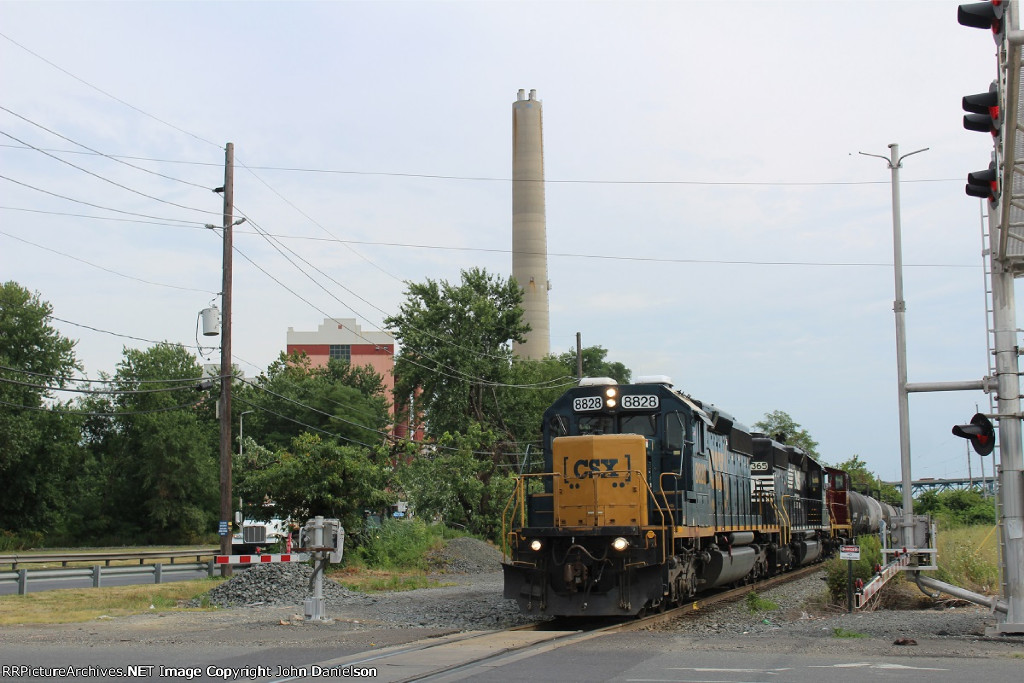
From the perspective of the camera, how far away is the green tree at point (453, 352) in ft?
162

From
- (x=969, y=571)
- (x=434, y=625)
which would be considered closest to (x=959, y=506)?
(x=969, y=571)

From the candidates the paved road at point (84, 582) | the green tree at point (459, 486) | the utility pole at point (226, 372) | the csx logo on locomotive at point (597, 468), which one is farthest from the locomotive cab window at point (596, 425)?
the green tree at point (459, 486)

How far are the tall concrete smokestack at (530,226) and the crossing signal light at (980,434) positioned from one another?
187ft

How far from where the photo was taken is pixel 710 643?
487 inches

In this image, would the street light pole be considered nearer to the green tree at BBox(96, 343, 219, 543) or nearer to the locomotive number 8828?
the locomotive number 8828

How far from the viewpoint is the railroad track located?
9938mm

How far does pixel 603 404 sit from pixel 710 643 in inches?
201

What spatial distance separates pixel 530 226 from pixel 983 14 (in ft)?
207

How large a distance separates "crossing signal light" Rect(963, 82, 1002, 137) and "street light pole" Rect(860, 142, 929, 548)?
26.5 feet

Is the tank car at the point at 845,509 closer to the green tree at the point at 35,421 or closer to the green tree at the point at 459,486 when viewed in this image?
the green tree at the point at 459,486

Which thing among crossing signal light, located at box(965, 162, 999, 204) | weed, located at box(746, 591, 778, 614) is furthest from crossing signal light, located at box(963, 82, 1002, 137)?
weed, located at box(746, 591, 778, 614)

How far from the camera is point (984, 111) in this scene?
30.3 ft

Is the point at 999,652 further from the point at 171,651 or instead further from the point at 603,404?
the point at 171,651

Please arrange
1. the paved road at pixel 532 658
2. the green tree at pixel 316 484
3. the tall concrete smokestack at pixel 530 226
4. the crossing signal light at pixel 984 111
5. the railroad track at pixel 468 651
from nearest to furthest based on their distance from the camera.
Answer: the crossing signal light at pixel 984 111, the paved road at pixel 532 658, the railroad track at pixel 468 651, the green tree at pixel 316 484, the tall concrete smokestack at pixel 530 226
